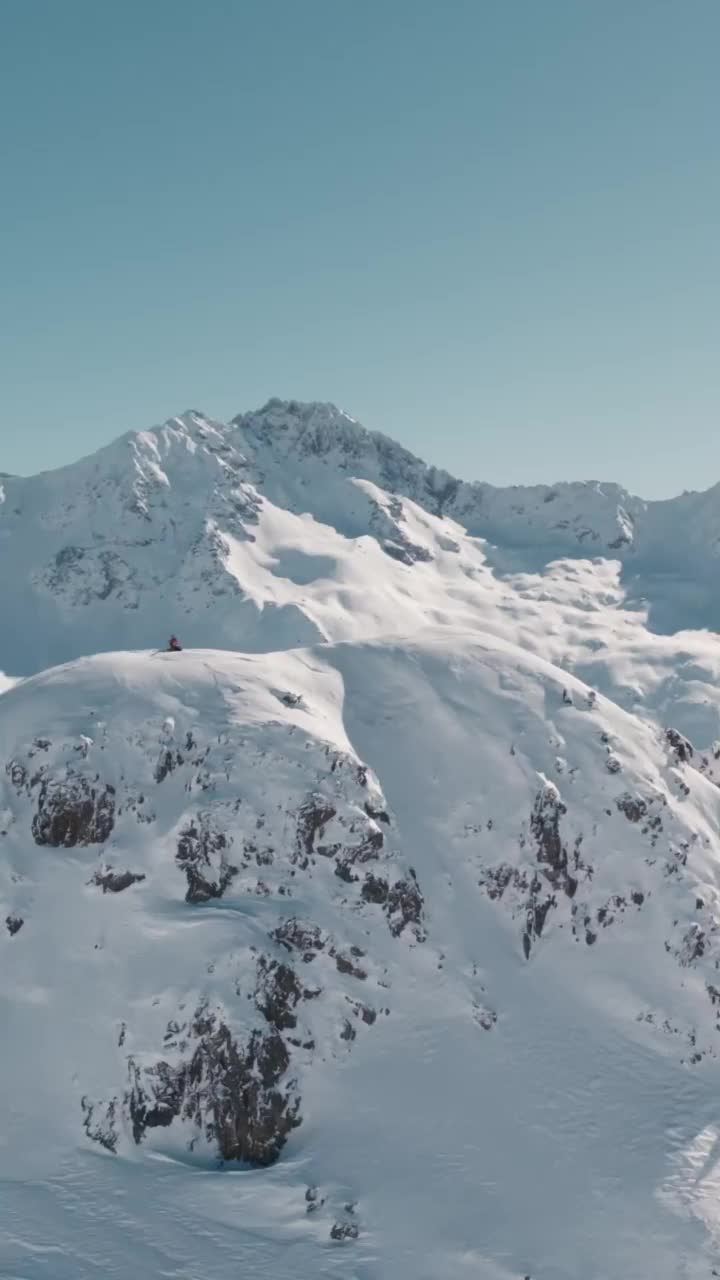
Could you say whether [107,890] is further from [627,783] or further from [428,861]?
[627,783]

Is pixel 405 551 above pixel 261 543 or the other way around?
above

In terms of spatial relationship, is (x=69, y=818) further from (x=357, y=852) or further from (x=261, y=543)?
(x=261, y=543)

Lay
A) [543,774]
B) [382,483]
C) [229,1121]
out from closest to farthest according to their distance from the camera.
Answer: [229,1121] < [543,774] < [382,483]

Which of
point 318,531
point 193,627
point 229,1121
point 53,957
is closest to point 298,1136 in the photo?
point 229,1121

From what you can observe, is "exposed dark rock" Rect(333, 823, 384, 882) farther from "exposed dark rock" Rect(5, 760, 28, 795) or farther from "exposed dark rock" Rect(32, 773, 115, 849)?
"exposed dark rock" Rect(5, 760, 28, 795)

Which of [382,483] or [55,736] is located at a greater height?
[382,483]

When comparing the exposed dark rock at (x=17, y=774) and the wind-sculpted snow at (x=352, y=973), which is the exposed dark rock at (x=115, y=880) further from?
the exposed dark rock at (x=17, y=774)

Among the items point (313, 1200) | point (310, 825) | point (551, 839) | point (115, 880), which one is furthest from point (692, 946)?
point (115, 880)

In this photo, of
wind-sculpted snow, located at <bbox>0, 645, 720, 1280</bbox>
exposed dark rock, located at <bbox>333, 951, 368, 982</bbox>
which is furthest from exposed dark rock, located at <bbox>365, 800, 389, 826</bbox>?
exposed dark rock, located at <bbox>333, 951, 368, 982</bbox>
